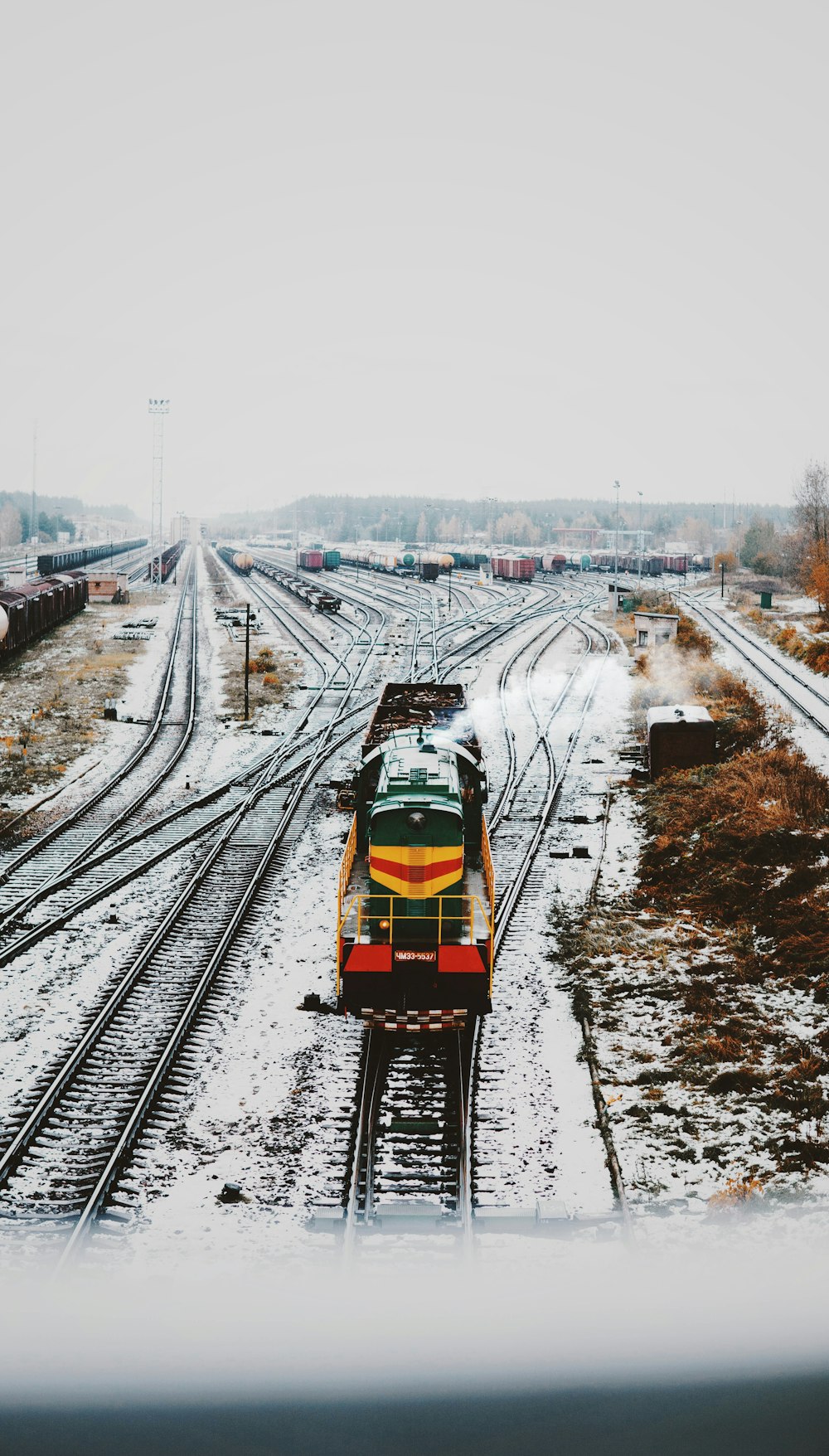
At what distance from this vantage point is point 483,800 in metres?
15.6

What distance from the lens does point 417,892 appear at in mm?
13859

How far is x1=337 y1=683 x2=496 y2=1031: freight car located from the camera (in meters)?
13.1

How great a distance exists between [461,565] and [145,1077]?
124 meters

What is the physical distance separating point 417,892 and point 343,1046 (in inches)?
91.5


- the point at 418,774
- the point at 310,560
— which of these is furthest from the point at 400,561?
the point at 418,774

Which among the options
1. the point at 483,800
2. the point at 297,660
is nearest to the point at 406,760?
the point at 483,800

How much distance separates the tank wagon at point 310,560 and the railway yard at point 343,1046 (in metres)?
96.0

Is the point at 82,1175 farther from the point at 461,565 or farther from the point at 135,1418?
the point at 461,565

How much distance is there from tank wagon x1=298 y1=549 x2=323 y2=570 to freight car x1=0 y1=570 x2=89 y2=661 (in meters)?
55.8

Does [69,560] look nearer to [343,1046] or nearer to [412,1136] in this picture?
[343,1046]

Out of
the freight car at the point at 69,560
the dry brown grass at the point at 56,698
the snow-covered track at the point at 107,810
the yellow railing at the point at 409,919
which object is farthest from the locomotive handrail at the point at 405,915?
the freight car at the point at 69,560

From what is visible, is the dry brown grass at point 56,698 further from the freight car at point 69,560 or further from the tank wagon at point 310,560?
the tank wagon at point 310,560

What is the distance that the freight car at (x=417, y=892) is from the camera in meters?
13.1

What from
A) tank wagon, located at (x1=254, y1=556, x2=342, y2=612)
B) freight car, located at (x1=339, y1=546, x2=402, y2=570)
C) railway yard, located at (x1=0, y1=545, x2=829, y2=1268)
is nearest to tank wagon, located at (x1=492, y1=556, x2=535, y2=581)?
freight car, located at (x1=339, y1=546, x2=402, y2=570)
